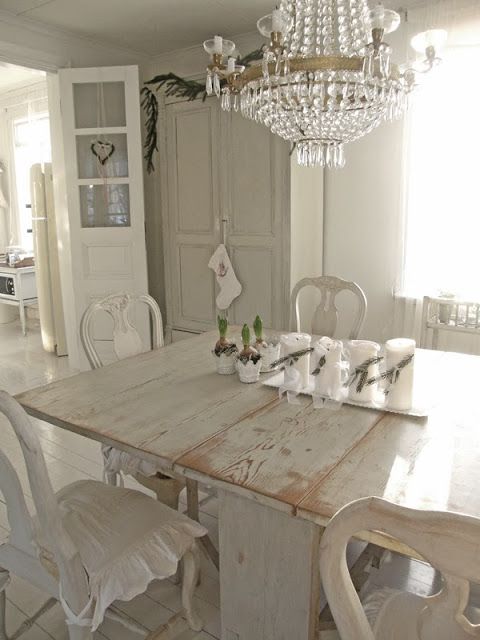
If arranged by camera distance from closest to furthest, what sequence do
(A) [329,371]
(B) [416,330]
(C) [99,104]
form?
(A) [329,371]
(B) [416,330]
(C) [99,104]

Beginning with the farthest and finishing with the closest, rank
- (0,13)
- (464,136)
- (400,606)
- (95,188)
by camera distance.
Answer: (95,188)
(0,13)
(464,136)
(400,606)

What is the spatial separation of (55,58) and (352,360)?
3.50 metres

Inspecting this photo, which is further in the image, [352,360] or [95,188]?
[95,188]

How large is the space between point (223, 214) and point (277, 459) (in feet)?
9.67

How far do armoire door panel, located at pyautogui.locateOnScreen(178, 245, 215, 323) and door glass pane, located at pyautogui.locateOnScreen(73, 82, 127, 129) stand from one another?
109 cm

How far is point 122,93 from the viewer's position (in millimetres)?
3994

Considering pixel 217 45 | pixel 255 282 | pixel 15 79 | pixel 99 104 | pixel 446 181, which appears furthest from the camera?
pixel 15 79

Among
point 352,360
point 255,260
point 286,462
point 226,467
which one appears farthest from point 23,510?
point 255,260

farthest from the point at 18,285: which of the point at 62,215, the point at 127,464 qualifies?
the point at 127,464

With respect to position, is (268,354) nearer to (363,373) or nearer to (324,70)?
(363,373)

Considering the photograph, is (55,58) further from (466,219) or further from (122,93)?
(466,219)

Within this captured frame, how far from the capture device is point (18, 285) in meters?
5.29

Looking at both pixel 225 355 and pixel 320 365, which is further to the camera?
pixel 225 355

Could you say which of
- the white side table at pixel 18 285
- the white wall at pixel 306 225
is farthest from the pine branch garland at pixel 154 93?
the white side table at pixel 18 285
